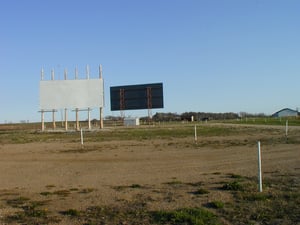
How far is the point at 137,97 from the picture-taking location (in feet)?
307

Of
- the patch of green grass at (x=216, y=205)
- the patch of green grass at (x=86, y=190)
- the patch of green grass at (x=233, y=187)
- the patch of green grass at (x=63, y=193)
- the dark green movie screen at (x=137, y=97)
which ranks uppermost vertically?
the dark green movie screen at (x=137, y=97)

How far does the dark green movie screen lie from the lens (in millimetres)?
92438

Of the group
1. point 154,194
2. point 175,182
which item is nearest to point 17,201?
point 154,194

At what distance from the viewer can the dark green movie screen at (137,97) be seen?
303ft

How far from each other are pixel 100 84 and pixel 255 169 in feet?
174

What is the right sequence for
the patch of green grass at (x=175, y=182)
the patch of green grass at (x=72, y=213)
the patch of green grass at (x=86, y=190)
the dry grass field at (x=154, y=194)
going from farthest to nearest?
the patch of green grass at (x=175, y=182) → the patch of green grass at (x=86, y=190) → the patch of green grass at (x=72, y=213) → the dry grass field at (x=154, y=194)

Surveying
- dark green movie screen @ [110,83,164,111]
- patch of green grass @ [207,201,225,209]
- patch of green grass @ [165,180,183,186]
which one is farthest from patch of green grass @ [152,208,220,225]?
dark green movie screen @ [110,83,164,111]

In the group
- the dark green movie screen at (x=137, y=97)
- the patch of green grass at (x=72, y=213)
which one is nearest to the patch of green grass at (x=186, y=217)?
the patch of green grass at (x=72, y=213)

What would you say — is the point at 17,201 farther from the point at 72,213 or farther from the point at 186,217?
the point at 186,217

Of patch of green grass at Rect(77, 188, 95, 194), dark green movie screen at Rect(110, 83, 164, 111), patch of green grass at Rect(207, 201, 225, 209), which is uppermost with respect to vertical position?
dark green movie screen at Rect(110, 83, 164, 111)

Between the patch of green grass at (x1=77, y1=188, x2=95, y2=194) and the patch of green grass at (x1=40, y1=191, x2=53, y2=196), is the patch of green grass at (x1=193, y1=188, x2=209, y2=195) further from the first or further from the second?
the patch of green grass at (x1=40, y1=191, x2=53, y2=196)

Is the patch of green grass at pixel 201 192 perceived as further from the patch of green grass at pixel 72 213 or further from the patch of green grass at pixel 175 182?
the patch of green grass at pixel 72 213

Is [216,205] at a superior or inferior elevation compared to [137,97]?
inferior

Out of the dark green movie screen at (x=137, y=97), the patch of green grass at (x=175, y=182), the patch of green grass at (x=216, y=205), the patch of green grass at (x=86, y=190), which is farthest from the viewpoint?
the dark green movie screen at (x=137, y=97)
